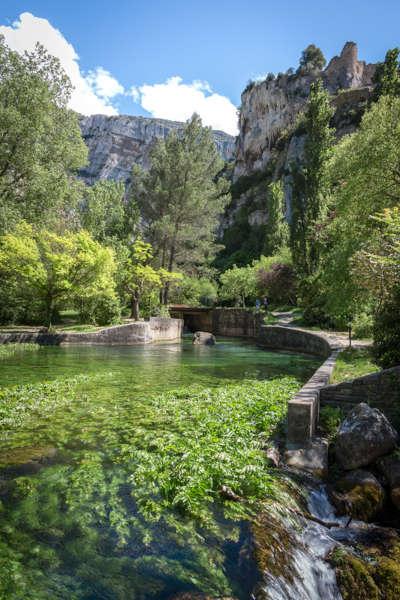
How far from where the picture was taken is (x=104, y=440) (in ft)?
21.0

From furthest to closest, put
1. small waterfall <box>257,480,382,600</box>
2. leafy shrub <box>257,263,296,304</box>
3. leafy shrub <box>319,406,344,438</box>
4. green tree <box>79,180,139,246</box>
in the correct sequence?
leafy shrub <box>257,263,296,304</box>
green tree <box>79,180,139,246</box>
leafy shrub <box>319,406,344,438</box>
small waterfall <box>257,480,382,600</box>

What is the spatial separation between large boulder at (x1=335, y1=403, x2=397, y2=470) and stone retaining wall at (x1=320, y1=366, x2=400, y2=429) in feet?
3.66

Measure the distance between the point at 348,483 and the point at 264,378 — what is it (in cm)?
766

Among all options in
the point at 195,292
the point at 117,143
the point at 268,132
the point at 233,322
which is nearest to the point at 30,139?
the point at 233,322

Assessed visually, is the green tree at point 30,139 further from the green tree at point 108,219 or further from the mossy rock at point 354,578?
the mossy rock at point 354,578

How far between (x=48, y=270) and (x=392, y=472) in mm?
22287

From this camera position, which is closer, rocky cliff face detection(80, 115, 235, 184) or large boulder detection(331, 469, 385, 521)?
large boulder detection(331, 469, 385, 521)

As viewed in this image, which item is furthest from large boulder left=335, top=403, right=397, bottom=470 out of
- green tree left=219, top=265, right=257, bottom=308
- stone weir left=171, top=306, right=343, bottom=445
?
green tree left=219, top=265, right=257, bottom=308

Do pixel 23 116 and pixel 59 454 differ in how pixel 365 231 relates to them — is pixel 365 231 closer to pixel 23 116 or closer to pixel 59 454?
pixel 59 454

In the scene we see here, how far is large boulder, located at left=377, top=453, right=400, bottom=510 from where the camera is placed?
17.4 ft

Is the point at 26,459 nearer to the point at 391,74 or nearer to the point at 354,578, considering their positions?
the point at 354,578

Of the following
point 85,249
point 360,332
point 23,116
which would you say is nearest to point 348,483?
point 360,332

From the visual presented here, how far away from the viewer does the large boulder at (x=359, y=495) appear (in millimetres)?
5074

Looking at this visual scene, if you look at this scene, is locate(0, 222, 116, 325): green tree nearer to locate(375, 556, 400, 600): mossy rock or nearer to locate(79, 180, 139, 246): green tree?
locate(79, 180, 139, 246): green tree
